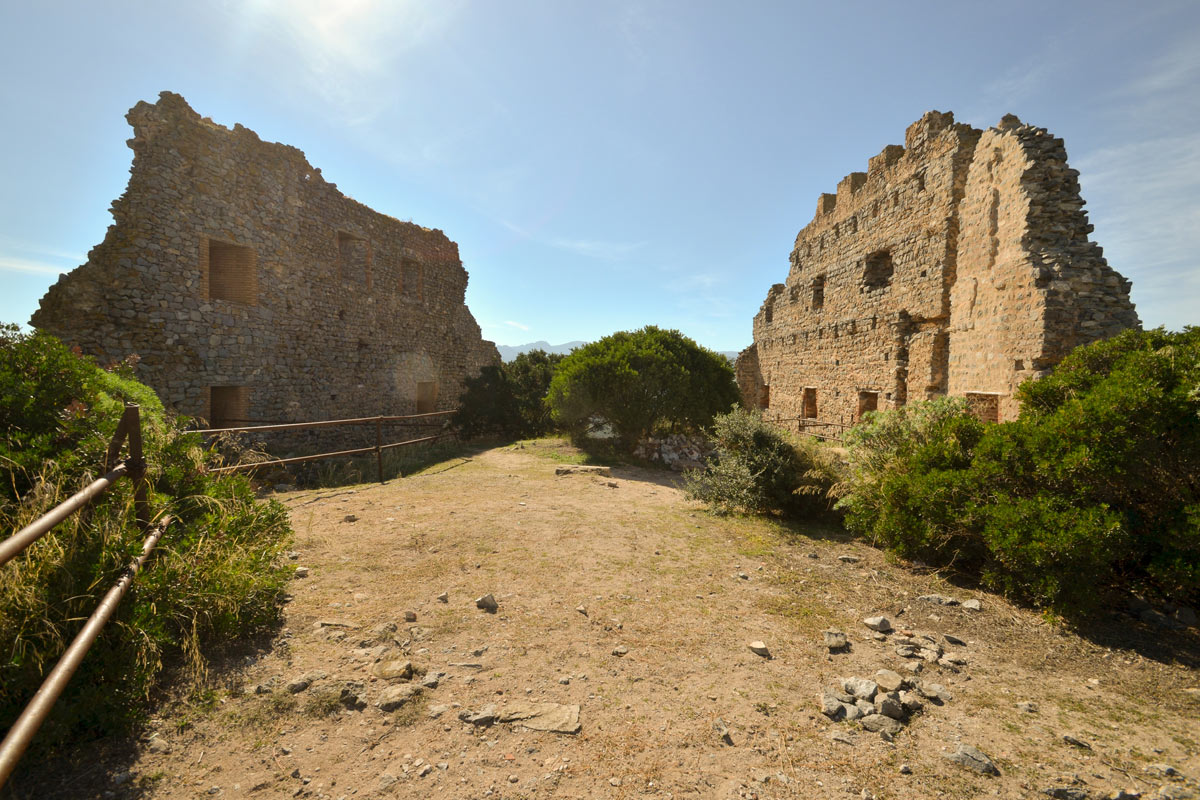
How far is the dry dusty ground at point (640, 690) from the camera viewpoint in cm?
215

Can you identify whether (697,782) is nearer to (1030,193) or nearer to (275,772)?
(275,772)

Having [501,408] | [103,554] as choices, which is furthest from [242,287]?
[103,554]

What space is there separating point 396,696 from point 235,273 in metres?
11.2

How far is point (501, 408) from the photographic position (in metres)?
15.0

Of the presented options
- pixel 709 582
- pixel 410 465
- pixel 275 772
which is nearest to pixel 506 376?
pixel 410 465

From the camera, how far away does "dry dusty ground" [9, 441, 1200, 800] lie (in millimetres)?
2148

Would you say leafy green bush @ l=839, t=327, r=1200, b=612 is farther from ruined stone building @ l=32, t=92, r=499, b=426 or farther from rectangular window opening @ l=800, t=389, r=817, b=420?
ruined stone building @ l=32, t=92, r=499, b=426

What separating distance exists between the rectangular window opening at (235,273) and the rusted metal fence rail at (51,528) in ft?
29.7

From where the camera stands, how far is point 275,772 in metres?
2.11

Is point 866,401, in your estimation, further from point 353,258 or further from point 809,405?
point 353,258

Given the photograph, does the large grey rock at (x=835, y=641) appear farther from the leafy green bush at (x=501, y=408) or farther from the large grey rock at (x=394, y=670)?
the leafy green bush at (x=501, y=408)

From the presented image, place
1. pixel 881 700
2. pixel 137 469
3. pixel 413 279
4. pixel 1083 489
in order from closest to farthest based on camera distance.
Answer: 1. pixel 881 700
2. pixel 137 469
3. pixel 1083 489
4. pixel 413 279


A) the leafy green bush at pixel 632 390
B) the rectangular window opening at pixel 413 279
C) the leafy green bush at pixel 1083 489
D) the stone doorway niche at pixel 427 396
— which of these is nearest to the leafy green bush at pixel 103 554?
the leafy green bush at pixel 1083 489

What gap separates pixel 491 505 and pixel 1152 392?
6.39 metres
